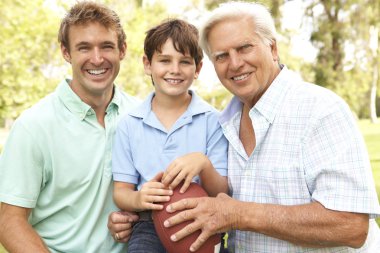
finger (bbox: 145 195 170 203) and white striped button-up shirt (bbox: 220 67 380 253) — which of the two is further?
finger (bbox: 145 195 170 203)

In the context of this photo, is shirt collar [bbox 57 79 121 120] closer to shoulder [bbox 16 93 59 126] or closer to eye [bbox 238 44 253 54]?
shoulder [bbox 16 93 59 126]

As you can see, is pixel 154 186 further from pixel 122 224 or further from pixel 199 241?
pixel 122 224

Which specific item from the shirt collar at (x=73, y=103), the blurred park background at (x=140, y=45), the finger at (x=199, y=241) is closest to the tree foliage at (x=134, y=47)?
the blurred park background at (x=140, y=45)

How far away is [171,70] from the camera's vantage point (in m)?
3.50

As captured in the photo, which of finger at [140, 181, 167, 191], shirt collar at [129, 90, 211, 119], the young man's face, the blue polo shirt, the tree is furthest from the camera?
the tree

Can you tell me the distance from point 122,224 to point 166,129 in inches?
27.3

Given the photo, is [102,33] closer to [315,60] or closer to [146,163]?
[146,163]

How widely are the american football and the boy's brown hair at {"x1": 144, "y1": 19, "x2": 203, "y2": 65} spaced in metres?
1.00

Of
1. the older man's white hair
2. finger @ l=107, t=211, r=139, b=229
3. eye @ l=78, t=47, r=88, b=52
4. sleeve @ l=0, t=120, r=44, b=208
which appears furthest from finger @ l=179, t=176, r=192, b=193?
eye @ l=78, t=47, r=88, b=52

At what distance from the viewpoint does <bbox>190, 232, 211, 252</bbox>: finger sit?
114 inches

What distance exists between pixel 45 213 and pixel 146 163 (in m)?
0.78

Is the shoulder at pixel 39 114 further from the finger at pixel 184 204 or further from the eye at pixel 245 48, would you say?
the eye at pixel 245 48

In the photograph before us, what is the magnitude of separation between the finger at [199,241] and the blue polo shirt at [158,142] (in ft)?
1.85

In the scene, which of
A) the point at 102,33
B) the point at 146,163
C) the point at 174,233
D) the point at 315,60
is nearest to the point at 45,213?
the point at 146,163
